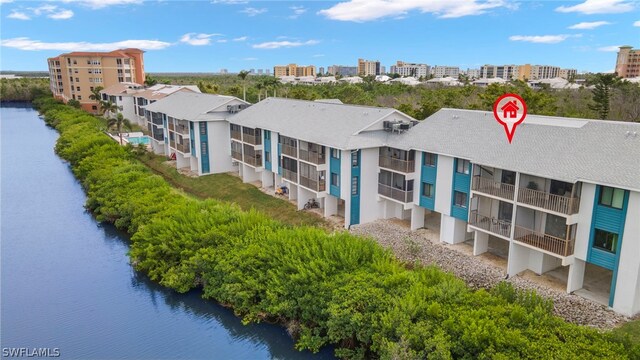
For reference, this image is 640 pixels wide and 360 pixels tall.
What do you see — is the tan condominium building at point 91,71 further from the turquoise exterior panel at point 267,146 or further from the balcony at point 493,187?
the balcony at point 493,187

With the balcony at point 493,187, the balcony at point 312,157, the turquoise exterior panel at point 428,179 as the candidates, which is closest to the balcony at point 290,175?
the balcony at point 312,157

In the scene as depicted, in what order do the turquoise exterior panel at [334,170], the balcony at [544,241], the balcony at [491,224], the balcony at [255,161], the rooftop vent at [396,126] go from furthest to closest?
the balcony at [255,161], the rooftop vent at [396,126], the turquoise exterior panel at [334,170], the balcony at [491,224], the balcony at [544,241]

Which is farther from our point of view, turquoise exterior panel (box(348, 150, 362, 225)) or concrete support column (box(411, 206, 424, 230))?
turquoise exterior panel (box(348, 150, 362, 225))

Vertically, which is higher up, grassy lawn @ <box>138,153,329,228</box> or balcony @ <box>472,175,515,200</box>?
balcony @ <box>472,175,515,200</box>

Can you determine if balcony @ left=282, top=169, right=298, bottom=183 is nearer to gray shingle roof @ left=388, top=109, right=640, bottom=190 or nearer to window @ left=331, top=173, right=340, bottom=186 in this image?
window @ left=331, top=173, right=340, bottom=186

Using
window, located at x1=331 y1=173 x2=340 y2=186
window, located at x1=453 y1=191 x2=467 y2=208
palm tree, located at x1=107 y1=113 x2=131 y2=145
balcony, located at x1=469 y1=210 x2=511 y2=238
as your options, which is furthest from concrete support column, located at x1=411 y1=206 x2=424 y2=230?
palm tree, located at x1=107 y1=113 x2=131 y2=145

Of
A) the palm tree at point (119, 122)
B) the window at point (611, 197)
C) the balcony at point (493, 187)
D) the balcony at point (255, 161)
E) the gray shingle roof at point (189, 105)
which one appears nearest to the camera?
the window at point (611, 197)

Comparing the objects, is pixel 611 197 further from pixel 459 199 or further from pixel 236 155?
pixel 236 155
